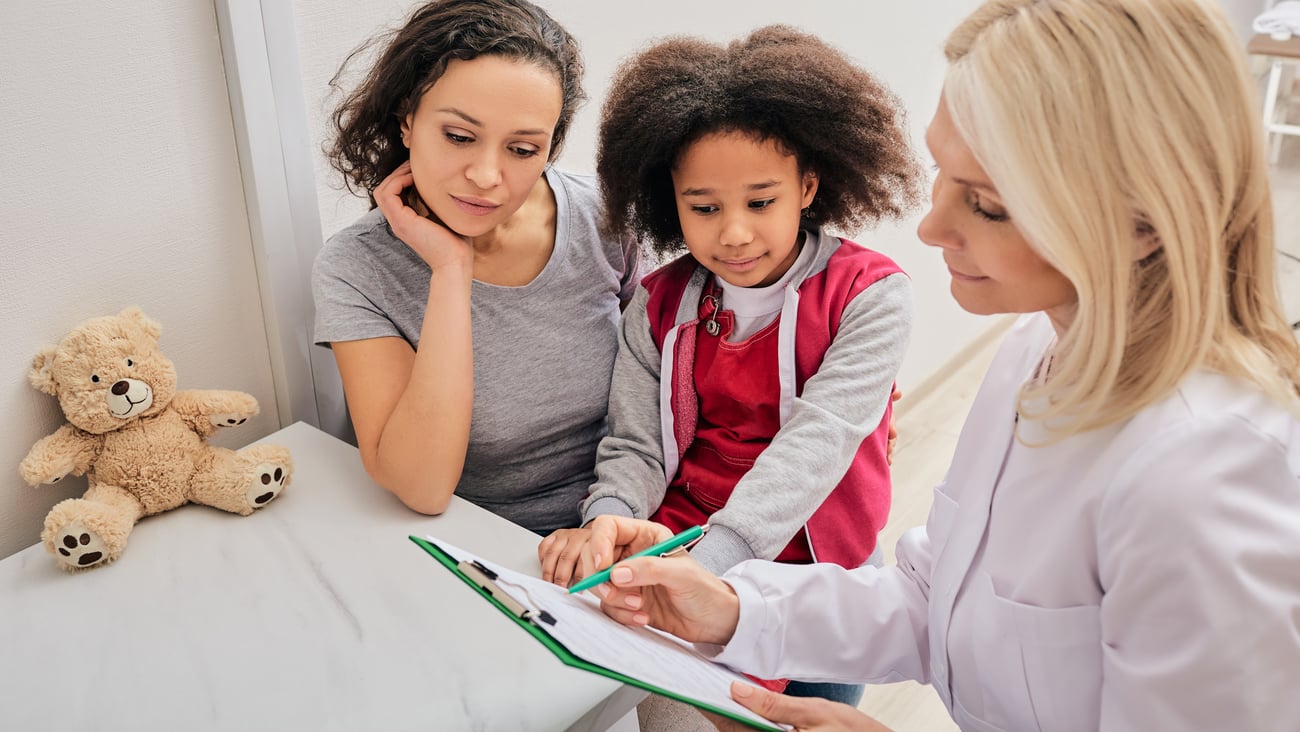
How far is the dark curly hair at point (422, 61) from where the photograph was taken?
120 cm

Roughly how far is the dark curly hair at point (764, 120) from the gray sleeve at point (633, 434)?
0.54 feet

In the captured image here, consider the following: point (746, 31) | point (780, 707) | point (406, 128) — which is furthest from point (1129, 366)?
point (746, 31)

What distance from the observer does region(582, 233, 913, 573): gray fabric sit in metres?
1.24

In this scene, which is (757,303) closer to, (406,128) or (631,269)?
(631,269)

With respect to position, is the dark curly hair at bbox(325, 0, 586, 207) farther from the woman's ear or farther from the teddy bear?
the woman's ear

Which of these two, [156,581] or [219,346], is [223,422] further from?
[156,581]

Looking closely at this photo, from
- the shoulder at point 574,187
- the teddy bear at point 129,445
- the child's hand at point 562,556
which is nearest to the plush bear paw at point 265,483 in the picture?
the teddy bear at point 129,445

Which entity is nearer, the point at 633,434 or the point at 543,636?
the point at 543,636

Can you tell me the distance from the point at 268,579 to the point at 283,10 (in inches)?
27.1

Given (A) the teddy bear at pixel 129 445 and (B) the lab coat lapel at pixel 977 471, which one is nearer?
(B) the lab coat lapel at pixel 977 471

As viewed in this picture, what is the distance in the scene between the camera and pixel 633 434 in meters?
1.40

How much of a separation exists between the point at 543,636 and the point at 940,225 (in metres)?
0.49

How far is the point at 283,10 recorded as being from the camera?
4.13 ft

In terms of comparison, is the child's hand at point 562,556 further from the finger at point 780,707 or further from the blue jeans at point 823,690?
→ the blue jeans at point 823,690
